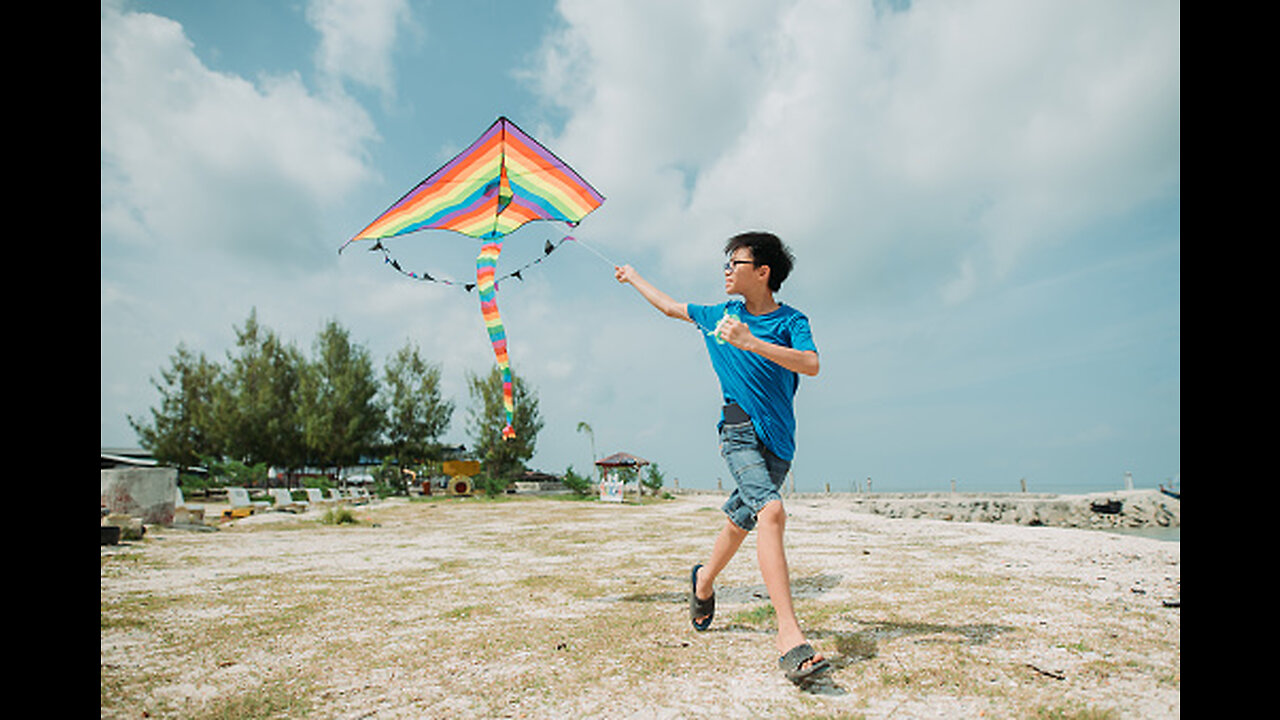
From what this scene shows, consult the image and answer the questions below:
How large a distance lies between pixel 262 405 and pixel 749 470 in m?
37.4

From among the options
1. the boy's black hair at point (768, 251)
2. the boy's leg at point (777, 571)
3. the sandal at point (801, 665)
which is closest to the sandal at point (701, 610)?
the boy's leg at point (777, 571)

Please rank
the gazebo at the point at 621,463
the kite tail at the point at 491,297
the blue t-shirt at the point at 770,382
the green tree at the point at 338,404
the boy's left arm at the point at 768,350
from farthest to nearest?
the green tree at the point at 338,404 → the gazebo at the point at 621,463 → the kite tail at the point at 491,297 → the blue t-shirt at the point at 770,382 → the boy's left arm at the point at 768,350

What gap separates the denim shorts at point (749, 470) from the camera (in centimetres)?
279

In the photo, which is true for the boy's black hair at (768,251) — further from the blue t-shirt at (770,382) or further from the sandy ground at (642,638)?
the sandy ground at (642,638)

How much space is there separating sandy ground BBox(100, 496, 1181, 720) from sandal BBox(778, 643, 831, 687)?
6 centimetres

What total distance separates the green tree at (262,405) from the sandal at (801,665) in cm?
3750

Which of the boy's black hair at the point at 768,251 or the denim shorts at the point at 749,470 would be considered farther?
the boy's black hair at the point at 768,251

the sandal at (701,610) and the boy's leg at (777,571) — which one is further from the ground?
the boy's leg at (777,571)

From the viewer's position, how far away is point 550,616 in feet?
11.4

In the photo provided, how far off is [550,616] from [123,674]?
191 cm

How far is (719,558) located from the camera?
306cm

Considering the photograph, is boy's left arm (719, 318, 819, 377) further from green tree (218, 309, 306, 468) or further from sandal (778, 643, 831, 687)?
green tree (218, 309, 306, 468)

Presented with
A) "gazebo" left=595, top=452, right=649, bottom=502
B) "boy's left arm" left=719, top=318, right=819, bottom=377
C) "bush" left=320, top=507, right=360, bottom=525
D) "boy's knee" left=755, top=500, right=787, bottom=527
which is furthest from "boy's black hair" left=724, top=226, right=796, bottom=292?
"gazebo" left=595, top=452, right=649, bottom=502
